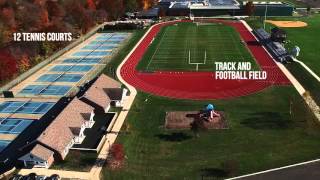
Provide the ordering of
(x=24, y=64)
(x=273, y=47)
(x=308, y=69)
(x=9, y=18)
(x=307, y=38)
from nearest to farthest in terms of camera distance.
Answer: (x=308, y=69) < (x=24, y=64) < (x=273, y=47) < (x=307, y=38) < (x=9, y=18)

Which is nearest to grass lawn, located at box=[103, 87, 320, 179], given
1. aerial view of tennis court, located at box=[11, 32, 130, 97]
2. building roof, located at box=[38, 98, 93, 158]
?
building roof, located at box=[38, 98, 93, 158]

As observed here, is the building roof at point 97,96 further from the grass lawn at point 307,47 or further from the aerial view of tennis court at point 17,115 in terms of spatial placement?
the grass lawn at point 307,47

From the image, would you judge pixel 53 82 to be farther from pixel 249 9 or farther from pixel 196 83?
pixel 249 9

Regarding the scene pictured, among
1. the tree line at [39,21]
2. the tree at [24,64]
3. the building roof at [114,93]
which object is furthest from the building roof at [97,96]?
the tree at [24,64]

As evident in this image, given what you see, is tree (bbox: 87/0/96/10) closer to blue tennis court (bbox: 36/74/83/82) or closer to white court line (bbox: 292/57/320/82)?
blue tennis court (bbox: 36/74/83/82)

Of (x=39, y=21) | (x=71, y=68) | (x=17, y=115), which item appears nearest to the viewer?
(x=17, y=115)

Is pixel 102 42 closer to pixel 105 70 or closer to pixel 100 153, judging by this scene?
pixel 105 70

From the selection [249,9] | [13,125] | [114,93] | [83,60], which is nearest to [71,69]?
[83,60]
